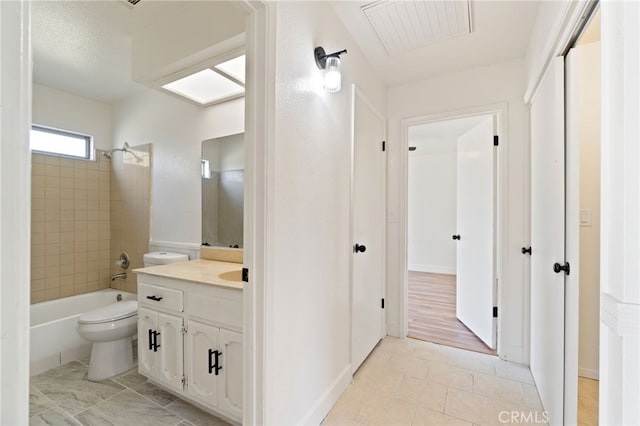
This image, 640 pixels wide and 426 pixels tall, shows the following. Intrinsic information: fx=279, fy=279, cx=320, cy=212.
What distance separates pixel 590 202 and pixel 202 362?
2.71m

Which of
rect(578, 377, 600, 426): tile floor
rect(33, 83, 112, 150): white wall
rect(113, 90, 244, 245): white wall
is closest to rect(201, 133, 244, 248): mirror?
rect(113, 90, 244, 245): white wall

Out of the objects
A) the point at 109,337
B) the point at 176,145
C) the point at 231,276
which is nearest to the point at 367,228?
the point at 231,276

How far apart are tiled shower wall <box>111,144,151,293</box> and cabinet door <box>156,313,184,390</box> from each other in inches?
57.3

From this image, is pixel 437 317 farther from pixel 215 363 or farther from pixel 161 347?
pixel 161 347

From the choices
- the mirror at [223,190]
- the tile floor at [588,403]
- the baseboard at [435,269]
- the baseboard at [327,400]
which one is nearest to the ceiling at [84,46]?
the mirror at [223,190]

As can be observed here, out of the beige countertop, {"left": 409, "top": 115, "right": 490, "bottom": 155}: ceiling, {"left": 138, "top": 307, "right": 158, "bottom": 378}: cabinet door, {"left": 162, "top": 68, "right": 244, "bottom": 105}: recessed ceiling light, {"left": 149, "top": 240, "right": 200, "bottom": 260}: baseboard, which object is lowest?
{"left": 138, "top": 307, "right": 158, "bottom": 378}: cabinet door

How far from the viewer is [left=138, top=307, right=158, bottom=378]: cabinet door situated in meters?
1.78

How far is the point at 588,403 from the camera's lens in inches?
66.7

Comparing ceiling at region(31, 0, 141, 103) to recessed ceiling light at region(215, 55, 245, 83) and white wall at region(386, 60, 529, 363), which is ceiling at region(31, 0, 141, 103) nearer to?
recessed ceiling light at region(215, 55, 245, 83)

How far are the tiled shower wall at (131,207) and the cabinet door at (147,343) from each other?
A: 50.0 inches

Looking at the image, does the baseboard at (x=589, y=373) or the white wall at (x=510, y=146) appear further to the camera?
the white wall at (x=510, y=146)

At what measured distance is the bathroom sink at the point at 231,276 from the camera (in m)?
1.73

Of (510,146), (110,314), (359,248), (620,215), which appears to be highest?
(510,146)

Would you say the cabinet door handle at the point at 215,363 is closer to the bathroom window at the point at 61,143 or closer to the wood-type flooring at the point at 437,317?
the wood-type flooring at the point at 437,317
